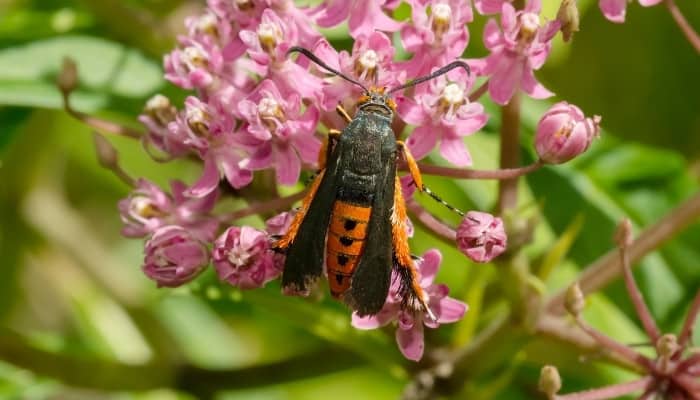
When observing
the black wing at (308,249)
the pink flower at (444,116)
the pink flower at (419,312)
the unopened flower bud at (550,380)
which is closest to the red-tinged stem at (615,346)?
the unopened flower bud at (550,380)

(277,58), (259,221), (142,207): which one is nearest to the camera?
(277,58)

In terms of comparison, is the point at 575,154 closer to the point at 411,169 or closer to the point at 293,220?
the point at 411,169

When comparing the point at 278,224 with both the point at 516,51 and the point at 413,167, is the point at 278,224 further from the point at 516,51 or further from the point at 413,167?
the point at 516,51

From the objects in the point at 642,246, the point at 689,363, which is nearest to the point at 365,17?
the point at 642,246

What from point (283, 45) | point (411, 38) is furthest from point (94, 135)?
point (411, 38)

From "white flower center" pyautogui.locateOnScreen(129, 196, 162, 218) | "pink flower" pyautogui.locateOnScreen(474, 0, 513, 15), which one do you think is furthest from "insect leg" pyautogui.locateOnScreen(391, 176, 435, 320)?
"white flower center" pyautogui.locateOnScreen(129, 196, 162, 218)

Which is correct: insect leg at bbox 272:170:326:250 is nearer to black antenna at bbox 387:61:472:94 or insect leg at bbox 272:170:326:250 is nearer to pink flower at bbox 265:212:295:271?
pink flower at bbox 265:212:295:271
